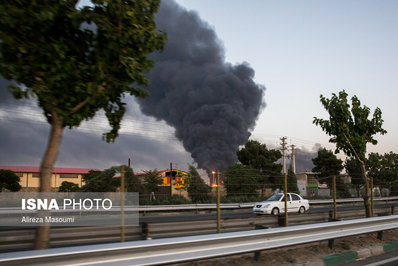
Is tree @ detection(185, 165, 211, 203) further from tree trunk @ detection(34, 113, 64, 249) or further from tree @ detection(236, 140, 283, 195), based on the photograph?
tree @ detection(236, 140, 283, 195)

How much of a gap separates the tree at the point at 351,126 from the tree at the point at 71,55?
39.9ft

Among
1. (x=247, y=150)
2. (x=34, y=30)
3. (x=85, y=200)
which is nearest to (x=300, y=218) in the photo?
(x=85, y=200)

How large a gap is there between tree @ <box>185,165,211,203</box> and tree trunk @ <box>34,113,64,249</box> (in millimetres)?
8560

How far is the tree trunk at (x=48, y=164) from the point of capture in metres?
6.08

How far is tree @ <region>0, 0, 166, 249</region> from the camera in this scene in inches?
224

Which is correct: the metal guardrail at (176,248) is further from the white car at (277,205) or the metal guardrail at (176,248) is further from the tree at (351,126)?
the white car at (277,205)

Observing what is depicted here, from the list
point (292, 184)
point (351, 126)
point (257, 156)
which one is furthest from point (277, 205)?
point (257, 156)

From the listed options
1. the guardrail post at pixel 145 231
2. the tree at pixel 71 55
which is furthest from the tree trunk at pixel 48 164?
the guardrail post at pixel 145 231

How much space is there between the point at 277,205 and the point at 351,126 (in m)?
8.19

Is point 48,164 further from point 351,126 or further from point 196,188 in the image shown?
point 351,126

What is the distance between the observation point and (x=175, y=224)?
9.24 m

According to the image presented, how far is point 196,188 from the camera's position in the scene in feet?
53.8

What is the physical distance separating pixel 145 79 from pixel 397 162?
228 feet

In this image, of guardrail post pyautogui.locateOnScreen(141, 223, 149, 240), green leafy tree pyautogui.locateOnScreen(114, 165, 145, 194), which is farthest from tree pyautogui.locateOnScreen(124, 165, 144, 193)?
guardrail post pyautogui.locateOnScreen(141, 223, 149, 240)
